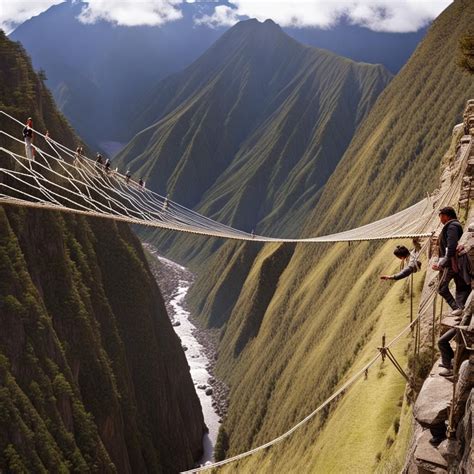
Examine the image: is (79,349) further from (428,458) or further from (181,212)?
(428,458)

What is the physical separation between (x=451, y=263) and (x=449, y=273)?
228 millimetres

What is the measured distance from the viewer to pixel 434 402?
8.52 meters

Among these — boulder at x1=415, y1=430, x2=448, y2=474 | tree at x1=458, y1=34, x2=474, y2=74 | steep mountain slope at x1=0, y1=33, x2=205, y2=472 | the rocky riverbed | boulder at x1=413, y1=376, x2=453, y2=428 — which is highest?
tree at x1=458, y1=34, x2=474, y2=74

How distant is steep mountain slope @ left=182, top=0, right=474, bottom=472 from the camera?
21469 millimetres

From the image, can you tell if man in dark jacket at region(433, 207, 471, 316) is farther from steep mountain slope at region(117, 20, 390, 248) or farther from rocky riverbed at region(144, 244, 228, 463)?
steep mountain slope at region(117, 20, 390, 248)

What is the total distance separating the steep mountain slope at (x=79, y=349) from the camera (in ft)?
103

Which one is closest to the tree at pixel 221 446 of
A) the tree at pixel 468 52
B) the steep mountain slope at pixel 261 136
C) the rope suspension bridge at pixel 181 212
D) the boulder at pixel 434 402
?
the rope suspension bridge at pixel 181 212

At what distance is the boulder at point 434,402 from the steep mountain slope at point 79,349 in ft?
78.9

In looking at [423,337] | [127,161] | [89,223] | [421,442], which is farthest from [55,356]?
[127,161]

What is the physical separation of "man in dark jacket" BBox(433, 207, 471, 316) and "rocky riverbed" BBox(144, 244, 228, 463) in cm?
4512

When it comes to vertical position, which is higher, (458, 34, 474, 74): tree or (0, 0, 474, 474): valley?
(458, 34, 474, 74): tree

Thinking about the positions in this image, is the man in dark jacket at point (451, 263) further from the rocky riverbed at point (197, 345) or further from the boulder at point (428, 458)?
the rocky riverbed at point (197, 345)

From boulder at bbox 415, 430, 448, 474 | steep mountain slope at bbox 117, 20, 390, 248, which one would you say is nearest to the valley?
boulder at bbox 415, 430, 448, 474

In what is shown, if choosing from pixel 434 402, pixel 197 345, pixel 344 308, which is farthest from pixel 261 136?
pixel 434 402
